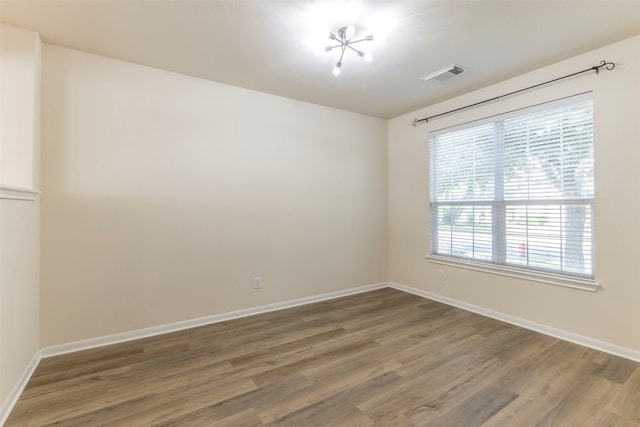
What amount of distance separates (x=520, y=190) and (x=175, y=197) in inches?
138

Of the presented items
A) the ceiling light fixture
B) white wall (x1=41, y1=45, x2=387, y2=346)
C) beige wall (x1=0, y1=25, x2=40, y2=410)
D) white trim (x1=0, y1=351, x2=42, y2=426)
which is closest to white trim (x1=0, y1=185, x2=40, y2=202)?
beige wall (x1=0, y1=25, x2=40, y2=410)

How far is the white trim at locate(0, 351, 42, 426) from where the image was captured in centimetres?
164

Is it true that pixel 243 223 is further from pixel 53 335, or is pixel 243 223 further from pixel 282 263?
pixel 53 335

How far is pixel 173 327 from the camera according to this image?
9.28 ft

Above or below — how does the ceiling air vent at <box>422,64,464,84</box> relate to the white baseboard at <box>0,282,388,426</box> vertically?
above

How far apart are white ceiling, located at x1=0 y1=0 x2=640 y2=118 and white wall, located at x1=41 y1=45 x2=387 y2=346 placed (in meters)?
0.34

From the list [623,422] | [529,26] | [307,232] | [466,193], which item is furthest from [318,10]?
[623,422]

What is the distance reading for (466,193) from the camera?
3504mm

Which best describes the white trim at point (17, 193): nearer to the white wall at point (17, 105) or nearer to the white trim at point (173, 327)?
the white wall at point (17, 105)

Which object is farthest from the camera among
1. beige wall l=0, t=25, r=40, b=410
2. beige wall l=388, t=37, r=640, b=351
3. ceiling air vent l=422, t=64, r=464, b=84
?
ceiling air vent l=422, t=64, r=464, b=84

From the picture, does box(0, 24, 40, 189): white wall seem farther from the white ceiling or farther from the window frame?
the window frame

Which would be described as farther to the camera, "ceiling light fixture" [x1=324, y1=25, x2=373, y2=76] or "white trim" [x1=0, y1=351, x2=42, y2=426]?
"ceiling light fixture" [x1=324, y1=25, x2=373, y2=76]

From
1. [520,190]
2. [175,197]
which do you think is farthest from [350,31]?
[520,190]

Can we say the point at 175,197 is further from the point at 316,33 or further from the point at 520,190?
the point at 520,190
